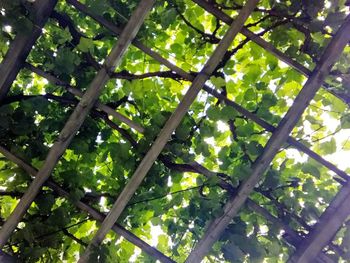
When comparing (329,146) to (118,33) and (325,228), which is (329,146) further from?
(118,33)

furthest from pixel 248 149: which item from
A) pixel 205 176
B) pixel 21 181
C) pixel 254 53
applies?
pixel 21 181

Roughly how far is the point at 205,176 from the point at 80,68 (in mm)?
746

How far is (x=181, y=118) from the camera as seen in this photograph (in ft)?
4.68

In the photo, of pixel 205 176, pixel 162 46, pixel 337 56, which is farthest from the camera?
pixel 162 46

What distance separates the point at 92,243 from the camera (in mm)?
1614

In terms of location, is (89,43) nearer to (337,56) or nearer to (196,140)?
(196,140)

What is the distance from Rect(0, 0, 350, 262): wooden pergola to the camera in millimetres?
1361

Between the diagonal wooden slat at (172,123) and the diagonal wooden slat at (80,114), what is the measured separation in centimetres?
30

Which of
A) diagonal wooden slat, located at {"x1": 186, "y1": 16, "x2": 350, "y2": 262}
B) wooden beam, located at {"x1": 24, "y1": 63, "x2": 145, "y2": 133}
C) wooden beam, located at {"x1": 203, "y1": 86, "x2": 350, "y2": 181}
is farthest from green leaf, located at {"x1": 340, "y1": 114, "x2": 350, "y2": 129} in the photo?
wooden beam, located at {"x1": 24, "y1": 63, "x2": 145, "y2": 133}

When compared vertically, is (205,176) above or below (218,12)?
below

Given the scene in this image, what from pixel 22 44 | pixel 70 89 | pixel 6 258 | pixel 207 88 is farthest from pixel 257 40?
pixel 6 258

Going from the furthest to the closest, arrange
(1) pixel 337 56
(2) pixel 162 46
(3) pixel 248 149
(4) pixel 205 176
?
(2) pixel 162 46
(4) pixel 205 176
(3) pixel 248 149
(1) pixel 337 56

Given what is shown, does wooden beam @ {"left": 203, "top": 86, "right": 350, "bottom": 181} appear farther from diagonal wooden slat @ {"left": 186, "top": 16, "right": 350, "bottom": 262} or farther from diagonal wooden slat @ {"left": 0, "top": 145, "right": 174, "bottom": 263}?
diagonal wooden slat @ {"left": 0, "top": 145, "right": 174, "bottom": 263}

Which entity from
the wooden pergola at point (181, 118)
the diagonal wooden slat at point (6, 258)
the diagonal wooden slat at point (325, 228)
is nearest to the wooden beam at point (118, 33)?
the wooden pergola at point (181, 118)
